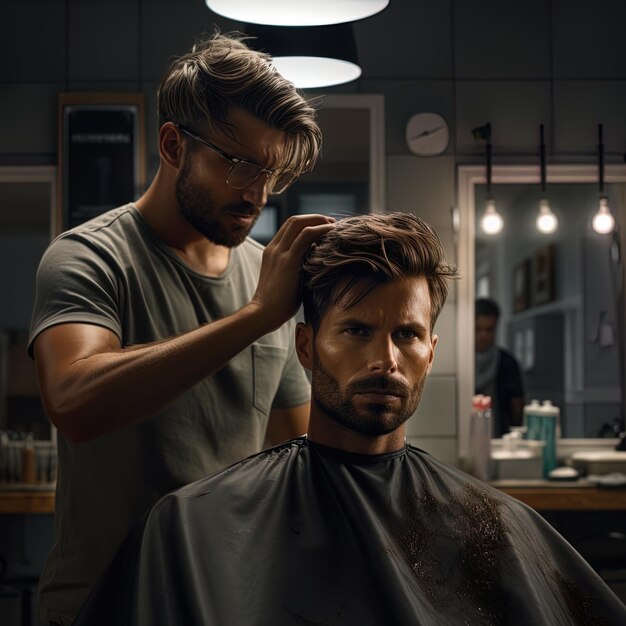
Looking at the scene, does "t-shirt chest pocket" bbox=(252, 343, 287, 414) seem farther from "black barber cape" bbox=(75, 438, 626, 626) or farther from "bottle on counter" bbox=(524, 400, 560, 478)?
"bottle on counter" bbox=(524, 400, 560, 478)

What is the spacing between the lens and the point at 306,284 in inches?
63.8

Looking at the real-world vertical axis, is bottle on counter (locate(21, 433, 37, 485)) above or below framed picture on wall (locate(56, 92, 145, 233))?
below

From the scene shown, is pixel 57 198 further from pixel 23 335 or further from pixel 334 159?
pixel 334 159

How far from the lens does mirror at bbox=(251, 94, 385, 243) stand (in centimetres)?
390

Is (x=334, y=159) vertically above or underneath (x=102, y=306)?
above

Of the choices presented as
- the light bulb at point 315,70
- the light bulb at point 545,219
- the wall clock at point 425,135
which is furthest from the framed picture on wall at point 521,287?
the light bulb at point 315,70

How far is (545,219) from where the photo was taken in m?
4.10

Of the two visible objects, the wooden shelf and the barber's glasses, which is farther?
the wooden shelf

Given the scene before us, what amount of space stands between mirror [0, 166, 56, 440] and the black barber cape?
2.67 meters

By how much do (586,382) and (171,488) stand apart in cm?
299

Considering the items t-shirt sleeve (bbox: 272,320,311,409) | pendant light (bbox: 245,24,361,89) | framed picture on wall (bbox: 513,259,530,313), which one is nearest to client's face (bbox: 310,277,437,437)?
t-shirt sleeve (bbox: 272,320,311,409)

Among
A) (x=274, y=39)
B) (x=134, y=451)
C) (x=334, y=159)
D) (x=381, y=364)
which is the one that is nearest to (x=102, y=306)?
(x=134, y=451)

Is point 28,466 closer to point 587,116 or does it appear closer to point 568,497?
point 568,497

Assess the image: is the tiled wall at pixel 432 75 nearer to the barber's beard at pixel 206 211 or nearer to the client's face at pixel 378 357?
the barber's beard at pixel 206 211
